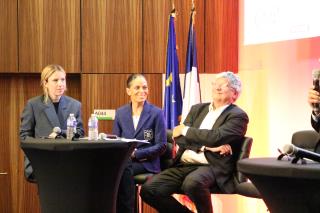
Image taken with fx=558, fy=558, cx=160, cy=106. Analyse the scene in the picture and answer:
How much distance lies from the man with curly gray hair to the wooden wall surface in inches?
63.5

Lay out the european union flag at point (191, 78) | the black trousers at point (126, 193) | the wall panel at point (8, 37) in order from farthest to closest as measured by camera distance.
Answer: the wall panel at point (8, 37) → the european union flag at point (191, 78) → the black trousers at point (126, 193)

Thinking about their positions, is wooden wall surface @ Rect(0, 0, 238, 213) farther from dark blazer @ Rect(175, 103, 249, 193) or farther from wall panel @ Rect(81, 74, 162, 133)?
dark blazer @ Rect(175, 103, 249, 193)

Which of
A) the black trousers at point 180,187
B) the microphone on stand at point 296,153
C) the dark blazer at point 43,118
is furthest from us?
the dark blazer at point 43,118

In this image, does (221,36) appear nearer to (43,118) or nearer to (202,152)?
(202,152)

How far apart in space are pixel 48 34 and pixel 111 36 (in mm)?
669

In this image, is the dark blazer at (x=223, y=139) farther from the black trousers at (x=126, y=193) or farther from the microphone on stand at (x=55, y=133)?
the microphone on stand at (x=55, y=133)

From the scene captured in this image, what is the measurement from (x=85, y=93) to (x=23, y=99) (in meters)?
0.77

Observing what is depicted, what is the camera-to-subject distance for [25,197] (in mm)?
6211

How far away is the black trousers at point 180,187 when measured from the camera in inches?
163

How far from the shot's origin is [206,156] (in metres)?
4.31

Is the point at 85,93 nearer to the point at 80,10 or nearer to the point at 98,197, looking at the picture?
the point at 80,10

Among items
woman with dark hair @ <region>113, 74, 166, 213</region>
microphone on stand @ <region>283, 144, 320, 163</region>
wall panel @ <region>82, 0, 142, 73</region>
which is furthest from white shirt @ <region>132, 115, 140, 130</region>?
microphone on stand @ <region>283, 144, 320, 163</region>

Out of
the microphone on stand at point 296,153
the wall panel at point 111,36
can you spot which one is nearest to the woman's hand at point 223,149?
the microphone on stand at point 296,153

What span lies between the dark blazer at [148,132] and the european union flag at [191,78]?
802 mm
